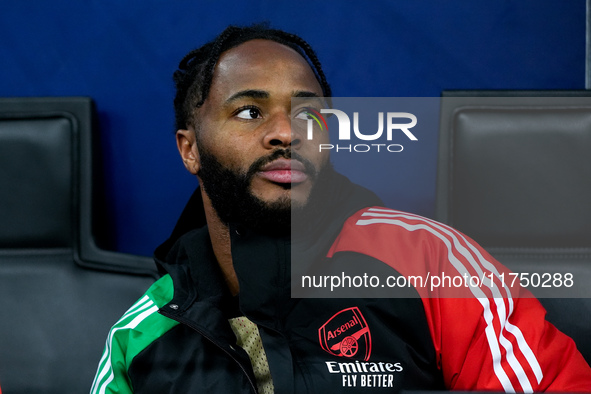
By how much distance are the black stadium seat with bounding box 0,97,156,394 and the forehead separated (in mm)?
447

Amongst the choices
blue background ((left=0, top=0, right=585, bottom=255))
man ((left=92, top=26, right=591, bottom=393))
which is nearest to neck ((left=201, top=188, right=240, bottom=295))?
man ((left=92, top=26, right=591, bottom=393))

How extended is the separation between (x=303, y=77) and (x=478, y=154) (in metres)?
0.37

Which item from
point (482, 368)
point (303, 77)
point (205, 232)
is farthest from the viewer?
point (205, 232)

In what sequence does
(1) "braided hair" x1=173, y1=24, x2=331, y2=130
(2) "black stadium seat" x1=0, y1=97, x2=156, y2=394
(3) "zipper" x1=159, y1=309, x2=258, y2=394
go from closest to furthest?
(3) "zipper" x1=159, y1=309, x2=258, y2=394 → (1) "braided hair" x1=173, y1=24, x2=331, y2=130 → (2) "black stadium seat" x1=0, y1=97, x2=156, y2=394

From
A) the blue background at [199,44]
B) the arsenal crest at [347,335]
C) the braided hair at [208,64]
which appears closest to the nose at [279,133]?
the braided hair at [208,64]

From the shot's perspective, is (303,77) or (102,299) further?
(102,299)

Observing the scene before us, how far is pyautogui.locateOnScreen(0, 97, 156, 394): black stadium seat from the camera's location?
1.23 m

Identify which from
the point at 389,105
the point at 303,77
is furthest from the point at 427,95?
the point at 303,77

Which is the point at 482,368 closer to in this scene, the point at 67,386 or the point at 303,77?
the point at 303,77

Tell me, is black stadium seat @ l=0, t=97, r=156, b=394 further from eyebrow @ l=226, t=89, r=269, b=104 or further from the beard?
eyebrow @ l=226, t=89, r=269, b=104

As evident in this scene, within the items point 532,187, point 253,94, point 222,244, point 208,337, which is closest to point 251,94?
point 253,94

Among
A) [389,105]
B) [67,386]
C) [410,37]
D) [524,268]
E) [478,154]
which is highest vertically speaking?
[410,37]

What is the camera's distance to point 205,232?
1.10m

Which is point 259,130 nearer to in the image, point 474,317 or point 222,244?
point 222,244
